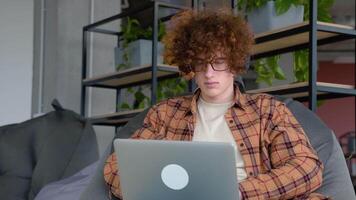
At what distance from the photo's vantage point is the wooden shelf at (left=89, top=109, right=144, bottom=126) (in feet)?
12.1

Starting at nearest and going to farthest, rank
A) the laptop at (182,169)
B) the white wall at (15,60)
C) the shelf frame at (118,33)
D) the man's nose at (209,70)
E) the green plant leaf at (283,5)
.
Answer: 1. the laptop at (182,169)
2. the man's nose at (209,70)
3. the green plant leaf at (283,5)
4. the shelf frame at (118,33)
5. the white wall at (15,60)

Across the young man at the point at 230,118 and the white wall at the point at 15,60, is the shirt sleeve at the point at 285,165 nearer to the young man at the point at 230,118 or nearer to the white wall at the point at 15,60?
the young man at the point at 230,118

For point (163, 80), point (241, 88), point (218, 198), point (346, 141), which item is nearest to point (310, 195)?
point (218, 198)

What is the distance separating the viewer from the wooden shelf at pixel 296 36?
261 cm

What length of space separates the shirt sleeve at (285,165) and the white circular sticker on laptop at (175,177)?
0.20 m

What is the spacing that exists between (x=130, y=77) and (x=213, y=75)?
6.68 ft

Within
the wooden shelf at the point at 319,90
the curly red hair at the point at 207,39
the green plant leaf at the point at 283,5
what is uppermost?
the green plant leaf at the point at 283,5

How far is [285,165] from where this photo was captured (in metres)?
1.79

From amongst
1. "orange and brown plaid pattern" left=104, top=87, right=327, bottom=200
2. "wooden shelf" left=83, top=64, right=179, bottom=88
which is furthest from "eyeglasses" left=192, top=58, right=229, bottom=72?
"wooden shelf" left=83, top=64, right=179, bottom=88

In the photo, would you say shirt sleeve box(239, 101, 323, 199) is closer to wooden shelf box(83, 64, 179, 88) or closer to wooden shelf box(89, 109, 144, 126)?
wooden shelf box(83, 64, 179, 88)

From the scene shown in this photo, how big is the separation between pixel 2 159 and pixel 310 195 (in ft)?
5.65

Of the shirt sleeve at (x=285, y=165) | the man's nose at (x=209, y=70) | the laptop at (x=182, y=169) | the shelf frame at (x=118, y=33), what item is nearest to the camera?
the laptop at (x=182, y=169)

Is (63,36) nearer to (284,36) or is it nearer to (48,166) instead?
(48,166)

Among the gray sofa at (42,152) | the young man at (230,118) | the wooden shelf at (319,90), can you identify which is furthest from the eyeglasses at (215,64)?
the gray sofa at (42,152)
